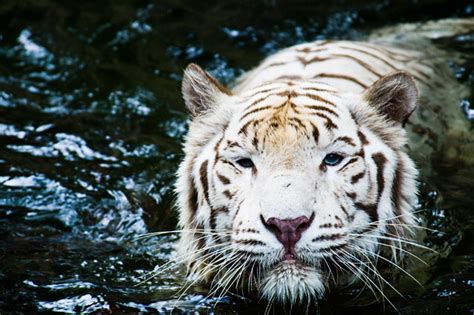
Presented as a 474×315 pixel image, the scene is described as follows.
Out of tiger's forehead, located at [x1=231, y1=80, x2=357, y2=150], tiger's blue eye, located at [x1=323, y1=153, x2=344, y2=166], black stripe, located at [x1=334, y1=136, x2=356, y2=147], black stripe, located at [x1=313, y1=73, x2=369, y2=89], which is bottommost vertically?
tiger's blue eye, located at [x1=323, y1=153, x2=344, y2=166]

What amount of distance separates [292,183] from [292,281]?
28cm

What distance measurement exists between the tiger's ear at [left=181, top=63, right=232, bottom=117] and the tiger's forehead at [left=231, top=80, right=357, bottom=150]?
10 centimetres

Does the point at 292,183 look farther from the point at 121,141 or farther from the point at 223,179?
the point at 121,141

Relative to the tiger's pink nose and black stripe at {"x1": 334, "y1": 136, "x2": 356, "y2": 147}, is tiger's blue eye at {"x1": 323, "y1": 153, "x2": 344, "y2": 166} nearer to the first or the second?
black stripe at {"x1": 334, "y1": 136, "x2": 356, "y2": 147}

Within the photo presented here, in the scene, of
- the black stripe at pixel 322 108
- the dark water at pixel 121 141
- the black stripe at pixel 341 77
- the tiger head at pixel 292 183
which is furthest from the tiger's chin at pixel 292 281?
the black stripe at pixel 341 77

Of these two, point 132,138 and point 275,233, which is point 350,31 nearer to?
point 132,138

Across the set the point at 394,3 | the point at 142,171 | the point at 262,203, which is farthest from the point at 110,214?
the point at 394,3

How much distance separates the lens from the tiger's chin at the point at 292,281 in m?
2.33

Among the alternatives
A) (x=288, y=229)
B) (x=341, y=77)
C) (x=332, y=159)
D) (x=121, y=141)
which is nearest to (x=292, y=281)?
(x=288, y=229)

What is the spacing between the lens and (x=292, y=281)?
2.35 metres

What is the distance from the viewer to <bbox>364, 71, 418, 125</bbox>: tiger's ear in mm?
2645

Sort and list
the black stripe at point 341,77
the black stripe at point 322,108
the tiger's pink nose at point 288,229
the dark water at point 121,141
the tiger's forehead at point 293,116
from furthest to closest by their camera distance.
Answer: the black stripe at point 341,77
the dark water at point 121,141
the black stripe at point 322,108
the tiger's forehead at point 293,116
the tiger's pink nose at point 288,229

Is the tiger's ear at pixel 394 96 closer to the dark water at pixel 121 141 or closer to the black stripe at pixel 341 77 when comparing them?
the dark water at pixel 121 141

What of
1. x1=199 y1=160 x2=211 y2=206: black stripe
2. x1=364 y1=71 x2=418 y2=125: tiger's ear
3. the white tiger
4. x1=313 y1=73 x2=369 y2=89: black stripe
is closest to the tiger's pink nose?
the white tiger
